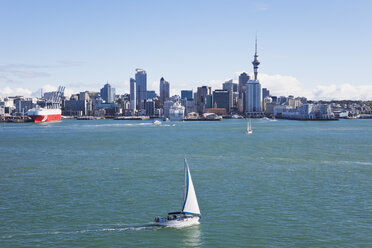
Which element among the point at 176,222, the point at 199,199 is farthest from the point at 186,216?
the point at 199,199

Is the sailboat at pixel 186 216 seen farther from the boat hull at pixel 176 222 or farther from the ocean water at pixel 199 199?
the ocean water at pixel 199 199

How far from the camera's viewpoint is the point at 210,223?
935 inches

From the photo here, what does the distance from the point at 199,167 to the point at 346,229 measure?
2192 centimetres

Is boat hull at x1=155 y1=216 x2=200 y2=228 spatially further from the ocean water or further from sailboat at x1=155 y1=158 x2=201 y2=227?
the ocean water

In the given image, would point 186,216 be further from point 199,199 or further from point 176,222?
point 199,199

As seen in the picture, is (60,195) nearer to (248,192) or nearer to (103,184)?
(103,184)

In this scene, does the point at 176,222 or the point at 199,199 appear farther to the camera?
the point at 199,199

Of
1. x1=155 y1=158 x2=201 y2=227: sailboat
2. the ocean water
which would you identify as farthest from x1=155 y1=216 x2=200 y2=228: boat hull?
the ocean water

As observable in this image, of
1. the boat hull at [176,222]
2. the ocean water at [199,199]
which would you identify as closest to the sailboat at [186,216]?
the boat hull at [176,222]

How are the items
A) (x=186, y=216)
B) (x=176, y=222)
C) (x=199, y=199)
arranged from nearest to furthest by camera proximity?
(x=176, y=222), (x=186, y=216), (x=199, y=199)

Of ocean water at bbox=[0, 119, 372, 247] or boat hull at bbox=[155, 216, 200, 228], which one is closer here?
ocean water at bbox=[0, 119, 372, 247]

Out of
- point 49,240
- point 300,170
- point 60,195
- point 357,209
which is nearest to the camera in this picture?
point 49,240

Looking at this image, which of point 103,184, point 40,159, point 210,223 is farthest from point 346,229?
point 40,159

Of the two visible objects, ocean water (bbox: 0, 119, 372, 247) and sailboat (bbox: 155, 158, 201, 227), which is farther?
sailboat (bbox: 155, 158, 201, 227)
